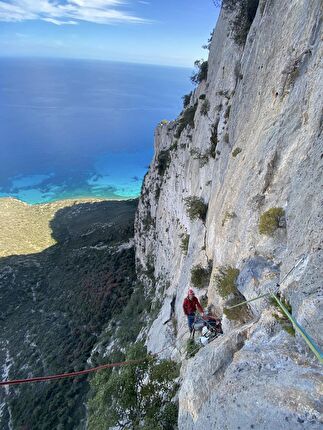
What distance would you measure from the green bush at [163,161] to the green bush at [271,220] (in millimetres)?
28475

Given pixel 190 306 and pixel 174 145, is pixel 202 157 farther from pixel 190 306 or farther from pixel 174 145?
pixel 174 145

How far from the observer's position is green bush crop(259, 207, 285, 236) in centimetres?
892

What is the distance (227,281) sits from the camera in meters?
10.8

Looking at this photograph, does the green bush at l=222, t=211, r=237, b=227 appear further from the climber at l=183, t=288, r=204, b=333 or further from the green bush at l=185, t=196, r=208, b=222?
the green bush at l=185, t=196, r=208, b=222

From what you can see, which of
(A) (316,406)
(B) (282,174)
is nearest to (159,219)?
(B) (282,174)

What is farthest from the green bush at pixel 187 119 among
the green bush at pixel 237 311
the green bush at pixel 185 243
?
the green bush at pixel 237 311

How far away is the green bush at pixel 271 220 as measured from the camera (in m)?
8.92

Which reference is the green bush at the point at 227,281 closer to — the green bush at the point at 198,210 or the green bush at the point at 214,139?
the green bush at the point at 198,210

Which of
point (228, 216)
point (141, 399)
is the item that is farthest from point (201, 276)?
point (141, 399)

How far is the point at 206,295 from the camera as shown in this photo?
46.7 feet

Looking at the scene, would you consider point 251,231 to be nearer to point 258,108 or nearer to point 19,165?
point 258,108

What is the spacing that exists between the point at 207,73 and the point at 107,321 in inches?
1102

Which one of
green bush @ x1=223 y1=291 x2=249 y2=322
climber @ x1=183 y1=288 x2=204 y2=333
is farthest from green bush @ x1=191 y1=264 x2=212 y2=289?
green bush @ x1=223 y1=291 x2=249 y2=322

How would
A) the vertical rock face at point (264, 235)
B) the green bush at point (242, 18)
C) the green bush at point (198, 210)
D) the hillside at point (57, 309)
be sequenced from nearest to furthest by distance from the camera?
the vertical rock face at point (264, 235) → the green bush at point (242, 18) → the green bush at point (198, 210) → the hillside at point (57, 309)
